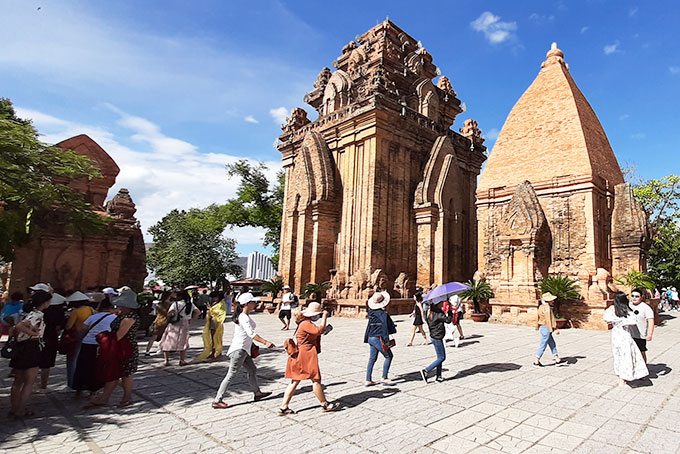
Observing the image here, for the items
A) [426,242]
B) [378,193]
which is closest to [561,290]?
[426,242]

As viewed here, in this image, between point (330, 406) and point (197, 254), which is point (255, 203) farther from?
point (330, 406)

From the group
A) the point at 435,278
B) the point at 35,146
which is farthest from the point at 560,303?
the point at 35,146

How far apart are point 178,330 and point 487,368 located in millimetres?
5999

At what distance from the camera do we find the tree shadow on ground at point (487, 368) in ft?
22.9

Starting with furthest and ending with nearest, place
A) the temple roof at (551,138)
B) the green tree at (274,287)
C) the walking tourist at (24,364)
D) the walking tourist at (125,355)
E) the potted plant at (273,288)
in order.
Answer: the green tree at (274,287) → the potted plant at (273,288) → the temple roof at (551,138) → the walking tourist at (125,355) → the walking tourist at (24,364)

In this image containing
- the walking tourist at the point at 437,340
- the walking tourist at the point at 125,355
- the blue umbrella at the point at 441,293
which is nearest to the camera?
the walking tourist at the point at 125,355

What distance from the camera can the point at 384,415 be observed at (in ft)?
15.9

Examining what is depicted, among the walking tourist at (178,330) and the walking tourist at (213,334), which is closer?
the walking tourist at (178,330)

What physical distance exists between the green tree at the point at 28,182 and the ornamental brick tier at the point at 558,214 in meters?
14.0

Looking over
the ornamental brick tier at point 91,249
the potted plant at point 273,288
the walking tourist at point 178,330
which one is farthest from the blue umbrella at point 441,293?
the potted plant at point 273,288

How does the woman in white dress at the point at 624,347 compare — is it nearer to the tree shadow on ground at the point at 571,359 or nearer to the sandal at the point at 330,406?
the tree shadow on ground at the point at 571,359

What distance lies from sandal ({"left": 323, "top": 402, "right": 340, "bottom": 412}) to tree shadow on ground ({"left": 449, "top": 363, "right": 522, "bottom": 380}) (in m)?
2.62

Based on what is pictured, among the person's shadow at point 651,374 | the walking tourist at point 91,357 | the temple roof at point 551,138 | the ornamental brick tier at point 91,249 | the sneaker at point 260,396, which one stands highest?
the temple roof at point 551,138

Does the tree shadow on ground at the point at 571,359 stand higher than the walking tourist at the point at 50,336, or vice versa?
the walking tourist at the point at 50,336
